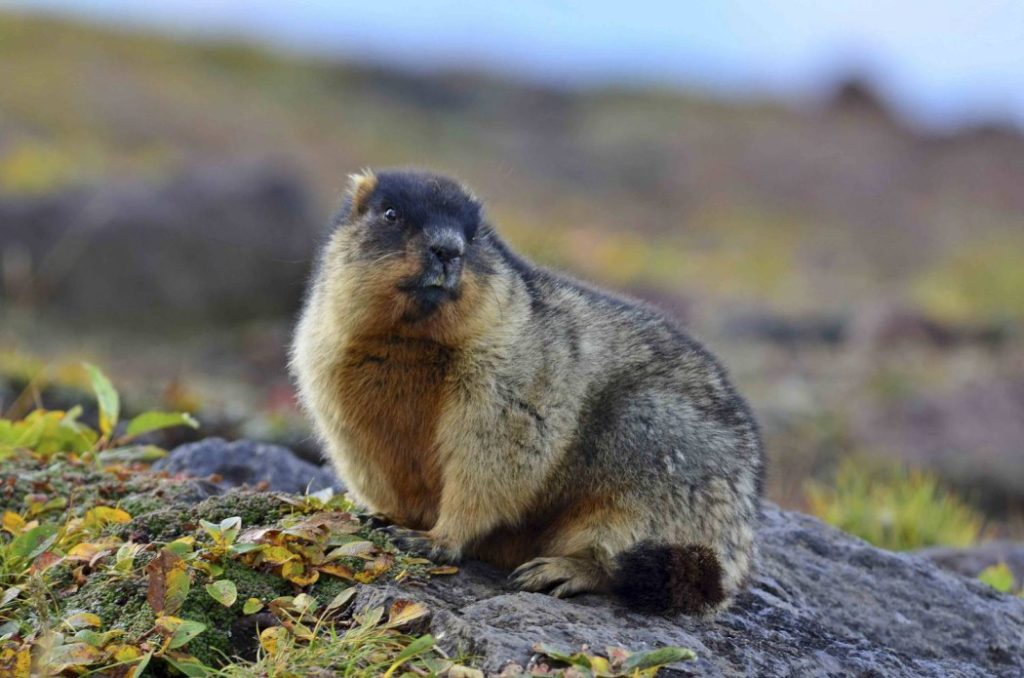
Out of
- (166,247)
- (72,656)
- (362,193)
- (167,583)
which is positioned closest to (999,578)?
(362,193)

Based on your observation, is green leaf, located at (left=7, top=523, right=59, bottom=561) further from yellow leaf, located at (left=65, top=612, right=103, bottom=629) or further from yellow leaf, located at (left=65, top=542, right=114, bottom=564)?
yellow leaf, located at (left=65, top=612, right=103, bottom=629)

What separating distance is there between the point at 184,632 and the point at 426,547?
1262 millimetres

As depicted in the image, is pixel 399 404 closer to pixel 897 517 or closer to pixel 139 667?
pixel 139 667

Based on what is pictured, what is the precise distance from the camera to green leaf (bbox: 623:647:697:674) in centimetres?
473

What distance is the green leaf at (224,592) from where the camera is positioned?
16.3ft

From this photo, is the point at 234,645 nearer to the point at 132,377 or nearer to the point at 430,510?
the point at 430,510

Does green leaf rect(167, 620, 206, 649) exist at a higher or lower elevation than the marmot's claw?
lower

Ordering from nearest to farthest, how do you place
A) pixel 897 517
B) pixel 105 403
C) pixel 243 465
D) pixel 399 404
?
1. pixel 399 404
2. pixel 105 403
3. pixel 243 465
4. pixel 897 517

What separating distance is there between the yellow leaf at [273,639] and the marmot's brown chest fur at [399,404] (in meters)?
1.17

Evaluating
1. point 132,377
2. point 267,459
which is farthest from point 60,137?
point 267,459

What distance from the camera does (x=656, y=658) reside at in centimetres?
479

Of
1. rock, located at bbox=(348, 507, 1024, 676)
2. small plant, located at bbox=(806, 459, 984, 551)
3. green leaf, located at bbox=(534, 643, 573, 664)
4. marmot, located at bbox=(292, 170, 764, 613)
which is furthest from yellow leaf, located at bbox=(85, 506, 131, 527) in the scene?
small plant, located at bbox=(806, 459, 984, 551)

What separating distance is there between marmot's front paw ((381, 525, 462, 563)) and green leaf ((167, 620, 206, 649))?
1132 mm

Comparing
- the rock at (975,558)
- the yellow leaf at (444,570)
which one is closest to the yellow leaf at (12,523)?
the yellow leaf at (444,570)
